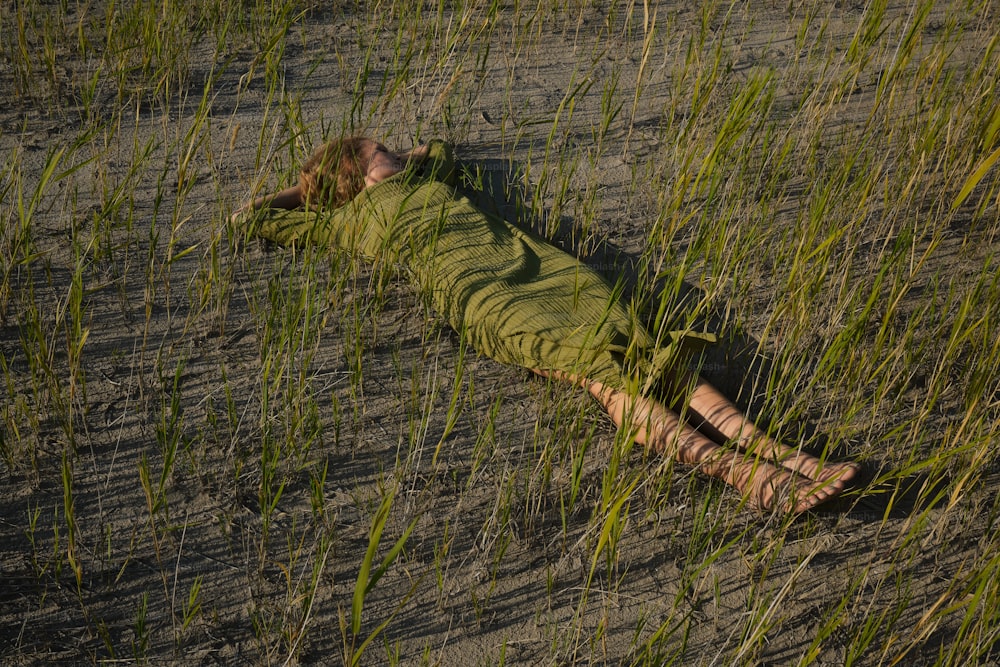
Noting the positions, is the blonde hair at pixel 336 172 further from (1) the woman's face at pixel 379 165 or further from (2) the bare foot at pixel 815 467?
(2) the bare foot at pixel 815 467

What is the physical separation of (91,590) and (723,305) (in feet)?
5.90

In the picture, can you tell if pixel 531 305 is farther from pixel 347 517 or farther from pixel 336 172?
pixel 347 517

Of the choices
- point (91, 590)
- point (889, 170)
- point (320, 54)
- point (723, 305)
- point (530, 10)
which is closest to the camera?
point (91, 590)

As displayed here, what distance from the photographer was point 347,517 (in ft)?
7.04

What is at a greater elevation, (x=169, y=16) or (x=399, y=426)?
(x=169, y=16)

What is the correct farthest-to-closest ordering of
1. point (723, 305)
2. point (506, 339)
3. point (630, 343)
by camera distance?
point (723, 305), point (506, 339), point (630, 343)

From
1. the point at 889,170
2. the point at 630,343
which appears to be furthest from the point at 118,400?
→ the point at 889,170

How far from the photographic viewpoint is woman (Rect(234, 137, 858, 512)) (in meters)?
2.20

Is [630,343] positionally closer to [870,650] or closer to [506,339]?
[506,339]

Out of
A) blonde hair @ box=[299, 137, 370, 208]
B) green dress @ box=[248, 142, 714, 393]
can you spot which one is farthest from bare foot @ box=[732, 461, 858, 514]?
blonde hair @ box=[299, 137, 370, 208]

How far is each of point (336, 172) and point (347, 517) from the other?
37.1 inches

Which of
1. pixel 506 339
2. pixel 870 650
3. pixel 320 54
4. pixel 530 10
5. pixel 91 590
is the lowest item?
pixel 91 590

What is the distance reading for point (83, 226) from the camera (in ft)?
9.52

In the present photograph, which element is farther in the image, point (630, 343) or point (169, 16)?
point (169, 16)
